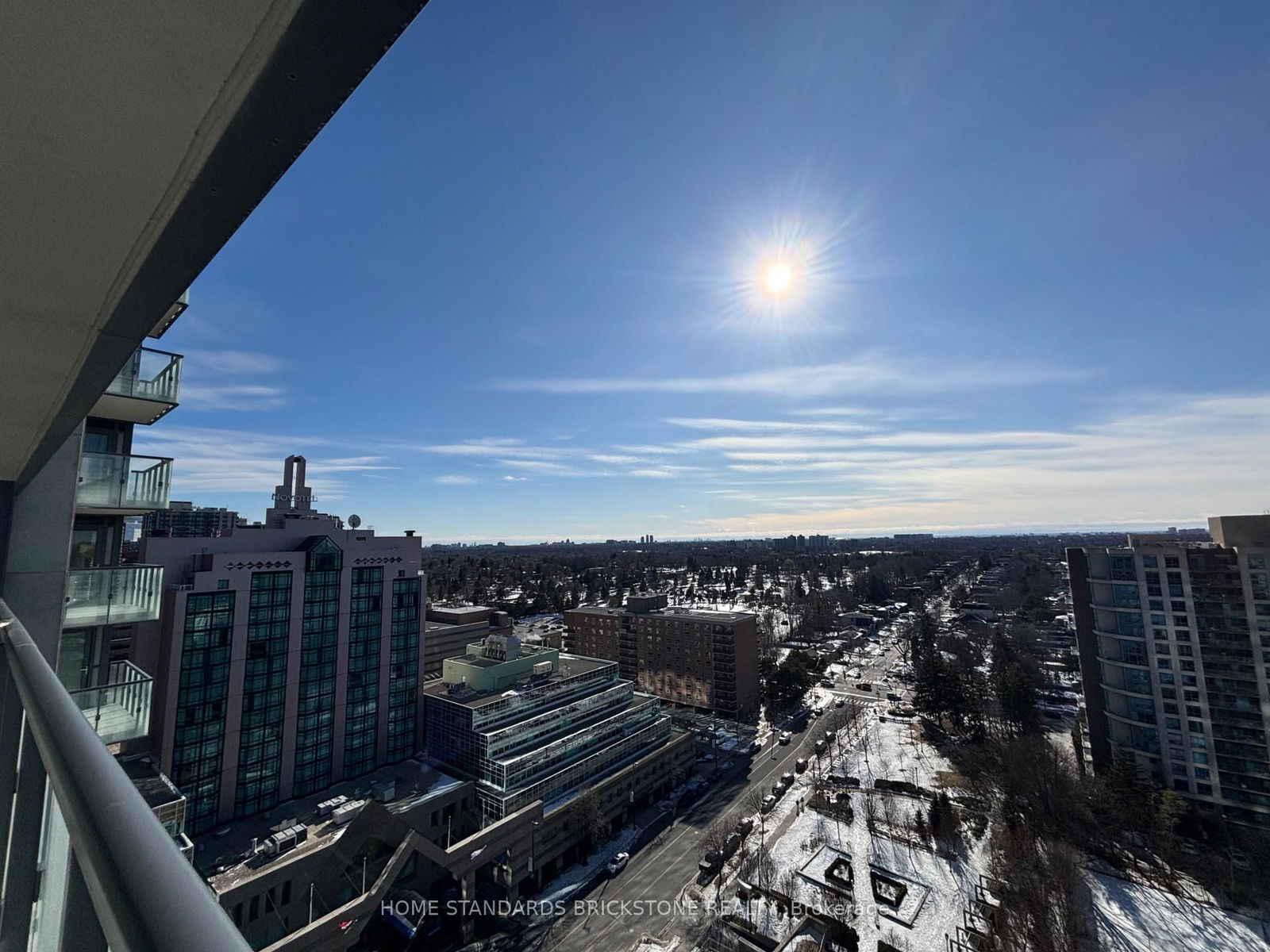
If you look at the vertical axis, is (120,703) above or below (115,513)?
below

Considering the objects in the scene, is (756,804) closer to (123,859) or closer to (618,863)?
(618,863)

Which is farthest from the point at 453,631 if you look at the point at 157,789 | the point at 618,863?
the point at 157,789

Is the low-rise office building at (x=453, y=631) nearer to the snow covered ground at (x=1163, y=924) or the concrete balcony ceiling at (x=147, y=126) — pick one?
the snow covered ground at (x=1163, y=924)

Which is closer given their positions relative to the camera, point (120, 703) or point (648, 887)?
point (120, 703)

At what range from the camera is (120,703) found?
3.79 meters

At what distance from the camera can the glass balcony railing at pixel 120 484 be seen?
12.8ft

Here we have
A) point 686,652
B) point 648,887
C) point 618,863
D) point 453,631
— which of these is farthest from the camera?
point 453,631

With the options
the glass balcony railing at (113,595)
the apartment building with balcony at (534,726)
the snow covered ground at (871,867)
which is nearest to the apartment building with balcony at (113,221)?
the glass balcony railing at (113,595)

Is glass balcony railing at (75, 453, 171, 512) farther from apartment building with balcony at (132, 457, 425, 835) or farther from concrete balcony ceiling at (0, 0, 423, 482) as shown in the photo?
apartment building with balcony at (132, 457, 425, 835)

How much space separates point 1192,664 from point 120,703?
22443mm

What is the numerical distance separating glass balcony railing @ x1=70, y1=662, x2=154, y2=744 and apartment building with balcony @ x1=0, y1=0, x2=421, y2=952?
307cm

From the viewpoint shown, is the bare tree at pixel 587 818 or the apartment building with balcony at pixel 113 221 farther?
the bare tree at pixel 587 818

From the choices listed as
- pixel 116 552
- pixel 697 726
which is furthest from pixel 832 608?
pixel 116 552

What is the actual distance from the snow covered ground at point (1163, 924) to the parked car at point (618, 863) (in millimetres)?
10217
